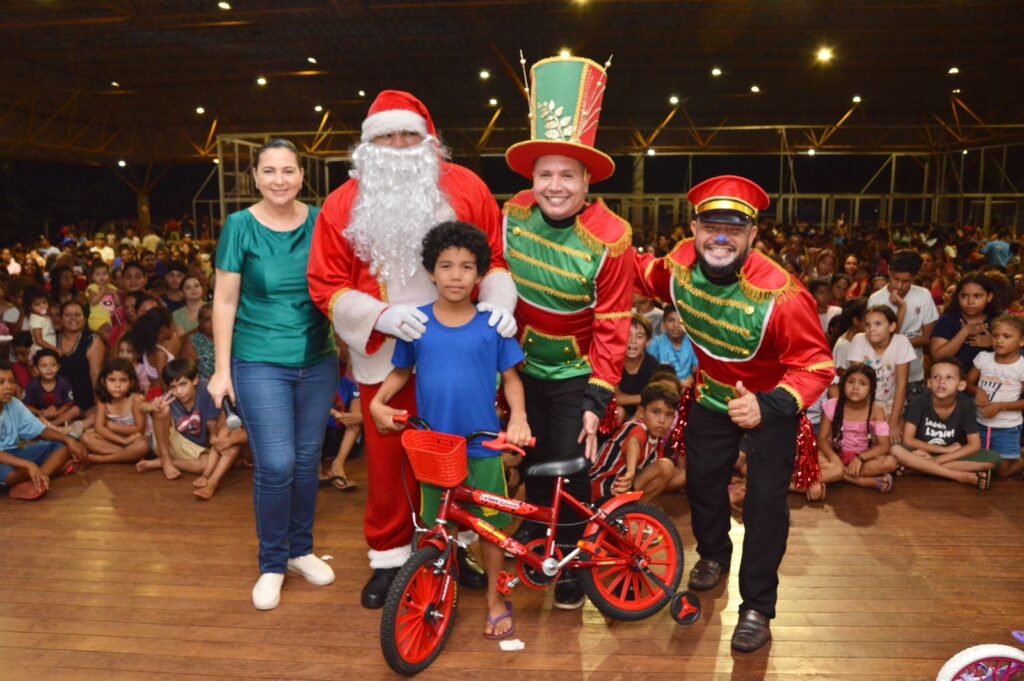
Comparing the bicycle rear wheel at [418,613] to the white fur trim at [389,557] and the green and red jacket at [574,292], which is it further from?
the green and red jacket at [574,292]

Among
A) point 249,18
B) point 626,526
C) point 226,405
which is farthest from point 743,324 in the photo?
point 249,18

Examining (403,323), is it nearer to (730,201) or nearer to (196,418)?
(730,201)

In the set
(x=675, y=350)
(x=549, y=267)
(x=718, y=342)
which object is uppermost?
(x=549, y=267)

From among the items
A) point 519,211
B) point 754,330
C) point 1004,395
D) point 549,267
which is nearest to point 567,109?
point 519,211

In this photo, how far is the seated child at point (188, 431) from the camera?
14.5ft

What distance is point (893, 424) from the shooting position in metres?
4.75

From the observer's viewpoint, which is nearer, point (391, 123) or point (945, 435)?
point (391, 123)

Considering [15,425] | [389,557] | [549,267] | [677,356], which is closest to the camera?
[549,267]

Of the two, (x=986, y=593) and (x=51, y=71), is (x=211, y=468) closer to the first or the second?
(x=986, y=593)

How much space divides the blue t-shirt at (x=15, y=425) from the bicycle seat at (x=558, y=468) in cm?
320

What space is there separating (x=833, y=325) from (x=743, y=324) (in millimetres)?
3475

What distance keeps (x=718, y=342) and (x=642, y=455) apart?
1535mm

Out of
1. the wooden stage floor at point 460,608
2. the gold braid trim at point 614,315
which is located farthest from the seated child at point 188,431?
the gold braid trim at point 614,315

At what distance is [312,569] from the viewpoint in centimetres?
324
